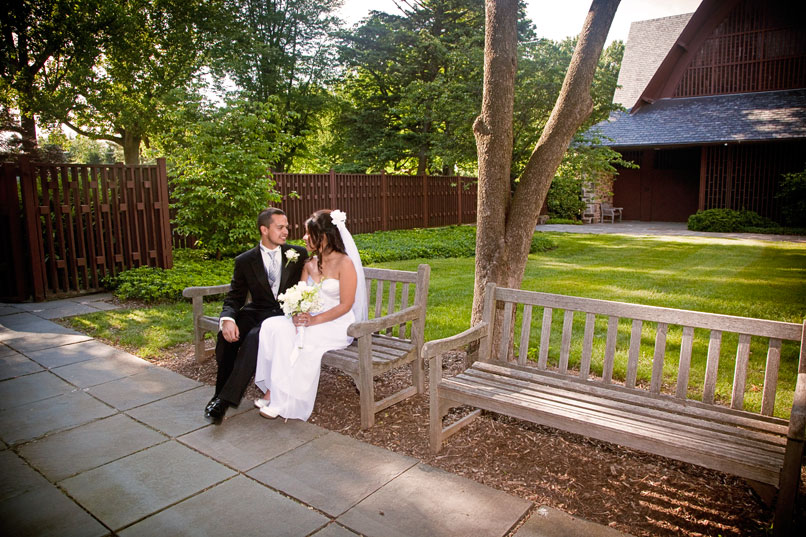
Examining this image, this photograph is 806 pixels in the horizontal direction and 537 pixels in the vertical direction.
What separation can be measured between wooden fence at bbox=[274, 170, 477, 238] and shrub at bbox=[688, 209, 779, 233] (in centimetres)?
930

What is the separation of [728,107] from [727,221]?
6311 mm

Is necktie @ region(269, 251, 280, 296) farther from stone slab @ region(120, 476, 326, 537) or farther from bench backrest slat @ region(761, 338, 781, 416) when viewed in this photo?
bench backrest slat @ region(761, 338, 781, 416)

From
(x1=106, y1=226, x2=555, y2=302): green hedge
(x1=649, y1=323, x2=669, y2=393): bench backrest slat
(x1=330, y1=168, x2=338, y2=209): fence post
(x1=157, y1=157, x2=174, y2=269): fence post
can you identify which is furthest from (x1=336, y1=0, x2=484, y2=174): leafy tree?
(x1=649, y1=323, x2=669, y2=393): bench backrest slat

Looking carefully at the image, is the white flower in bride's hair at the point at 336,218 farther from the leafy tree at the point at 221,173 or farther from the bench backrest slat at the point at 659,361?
the leafy tree at the point at 221,173

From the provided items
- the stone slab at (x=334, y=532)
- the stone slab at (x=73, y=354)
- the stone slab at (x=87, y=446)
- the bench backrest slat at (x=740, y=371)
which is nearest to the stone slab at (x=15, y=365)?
the stone slab at (x=73, y=354)

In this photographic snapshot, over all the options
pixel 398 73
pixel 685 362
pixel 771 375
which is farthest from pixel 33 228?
pixel 398 73

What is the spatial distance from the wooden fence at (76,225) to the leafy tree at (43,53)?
22111mm

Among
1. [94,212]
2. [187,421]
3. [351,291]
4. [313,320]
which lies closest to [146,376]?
[187,421]

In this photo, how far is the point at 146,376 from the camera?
506 cm

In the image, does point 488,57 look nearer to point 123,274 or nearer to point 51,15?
point 123,274

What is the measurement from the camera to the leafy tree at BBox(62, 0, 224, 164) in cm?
2859

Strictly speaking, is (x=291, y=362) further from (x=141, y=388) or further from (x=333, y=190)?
(x=333, y=190)

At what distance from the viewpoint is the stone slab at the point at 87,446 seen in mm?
3393

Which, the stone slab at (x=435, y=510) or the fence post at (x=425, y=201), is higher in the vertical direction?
the fence post at (x=425, y=201)
